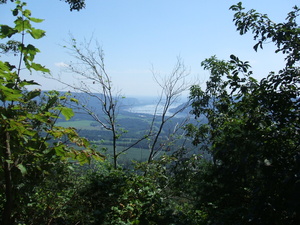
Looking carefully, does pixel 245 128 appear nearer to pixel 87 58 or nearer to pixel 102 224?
pixel 102 224

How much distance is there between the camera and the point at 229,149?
2230 mm

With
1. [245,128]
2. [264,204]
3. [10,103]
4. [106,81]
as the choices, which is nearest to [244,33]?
[245,128]

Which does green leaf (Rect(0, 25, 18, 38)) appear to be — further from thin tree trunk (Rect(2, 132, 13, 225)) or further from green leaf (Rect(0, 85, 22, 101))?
thin tree trunk (Rect(2, 132, 13, 225))

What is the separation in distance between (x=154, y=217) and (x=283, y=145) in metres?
1.89

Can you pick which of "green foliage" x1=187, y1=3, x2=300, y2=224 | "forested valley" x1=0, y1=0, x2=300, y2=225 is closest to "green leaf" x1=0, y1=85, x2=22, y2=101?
"forested valley" x1=0, y1=0, x2=300, y2=225

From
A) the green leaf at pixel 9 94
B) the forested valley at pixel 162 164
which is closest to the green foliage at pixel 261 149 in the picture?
the forested valley at pixel 162 164

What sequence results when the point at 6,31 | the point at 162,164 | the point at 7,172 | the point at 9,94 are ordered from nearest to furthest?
the point at 9,94 → the point at 6,31 → the point at 7,172 → the point at 162,164

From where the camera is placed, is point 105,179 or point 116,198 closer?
point 116,198

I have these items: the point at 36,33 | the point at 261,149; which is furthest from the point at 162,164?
the point at 36,33

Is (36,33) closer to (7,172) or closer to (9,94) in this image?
(9,94)

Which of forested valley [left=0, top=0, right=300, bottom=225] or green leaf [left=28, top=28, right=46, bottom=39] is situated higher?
green leaf [left=28, top=28, right=46, bottom=39]

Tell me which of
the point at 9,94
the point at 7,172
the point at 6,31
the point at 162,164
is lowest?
the point at 162,164

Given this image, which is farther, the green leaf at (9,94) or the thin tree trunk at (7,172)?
the thin tree trunk at (7,172)

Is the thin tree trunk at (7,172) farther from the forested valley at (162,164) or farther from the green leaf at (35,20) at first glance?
the green leaf at (35,20)
